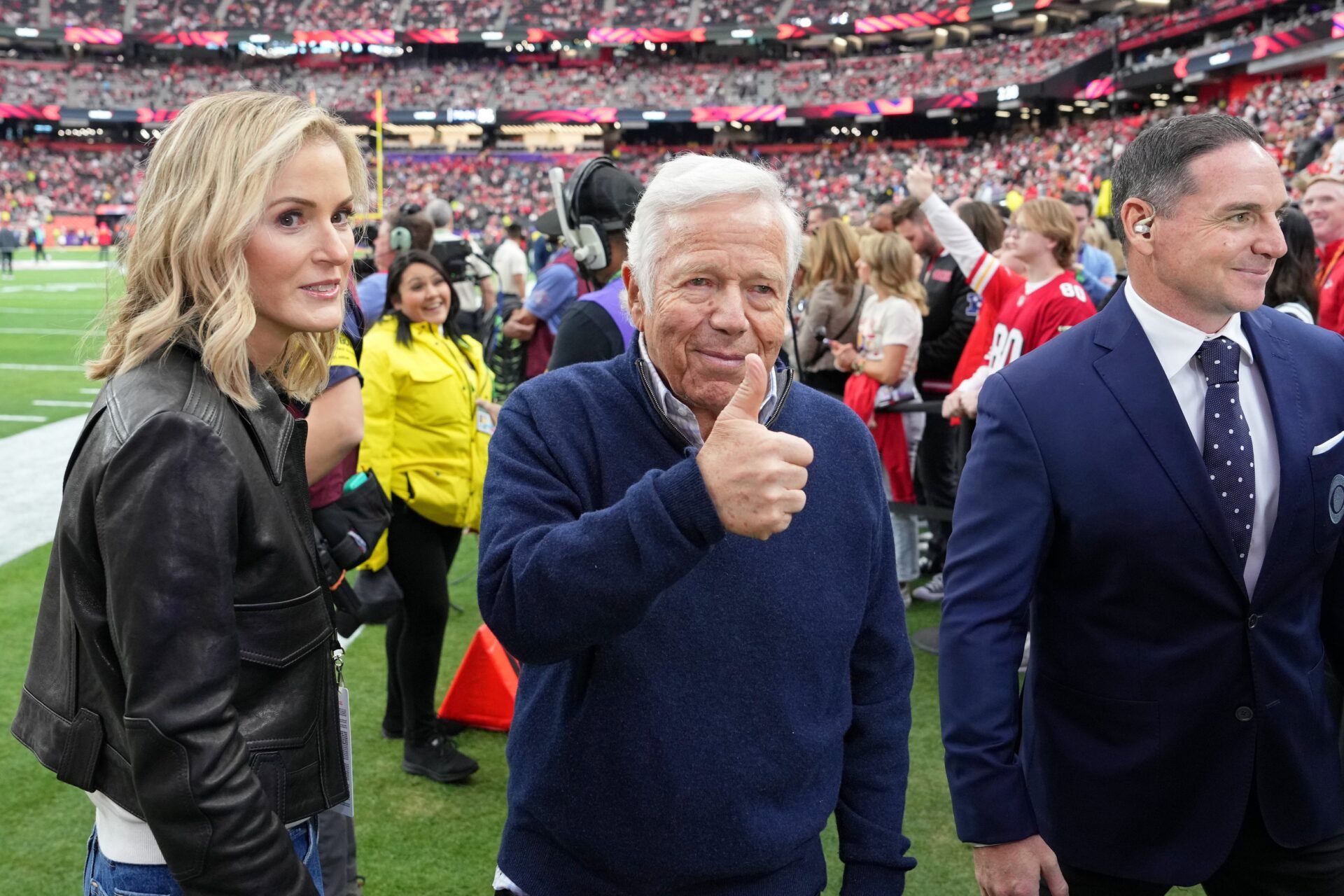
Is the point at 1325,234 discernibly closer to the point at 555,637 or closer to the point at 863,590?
the point at 863,590

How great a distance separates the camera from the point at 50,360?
15.4 m

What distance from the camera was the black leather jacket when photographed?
140cm

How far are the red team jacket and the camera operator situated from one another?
2.61 meters

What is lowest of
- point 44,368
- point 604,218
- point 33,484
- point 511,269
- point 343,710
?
point 44,368

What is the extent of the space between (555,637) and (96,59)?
7245cm

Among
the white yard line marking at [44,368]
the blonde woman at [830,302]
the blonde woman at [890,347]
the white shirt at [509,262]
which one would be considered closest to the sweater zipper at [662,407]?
the blonde woman at [890,347]

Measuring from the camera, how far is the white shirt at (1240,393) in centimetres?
213

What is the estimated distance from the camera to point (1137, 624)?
212 centimetres

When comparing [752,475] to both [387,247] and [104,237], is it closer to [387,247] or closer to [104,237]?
[387,247]

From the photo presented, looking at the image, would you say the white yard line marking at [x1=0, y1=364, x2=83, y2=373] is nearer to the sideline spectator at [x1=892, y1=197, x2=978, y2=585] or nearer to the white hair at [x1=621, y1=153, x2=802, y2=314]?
the sideline spectator at [x1=892, y1=197, x2=978, y2=585]

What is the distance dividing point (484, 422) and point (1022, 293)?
2.62 meters

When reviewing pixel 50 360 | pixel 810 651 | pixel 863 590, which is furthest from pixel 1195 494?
pixel 50 360

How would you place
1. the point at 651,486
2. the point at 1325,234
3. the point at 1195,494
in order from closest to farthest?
the point at 651,486 → the point at 1195,494 → the point at 1325,234

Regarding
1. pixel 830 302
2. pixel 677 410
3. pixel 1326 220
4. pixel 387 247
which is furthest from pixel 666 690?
pixel 387 247
